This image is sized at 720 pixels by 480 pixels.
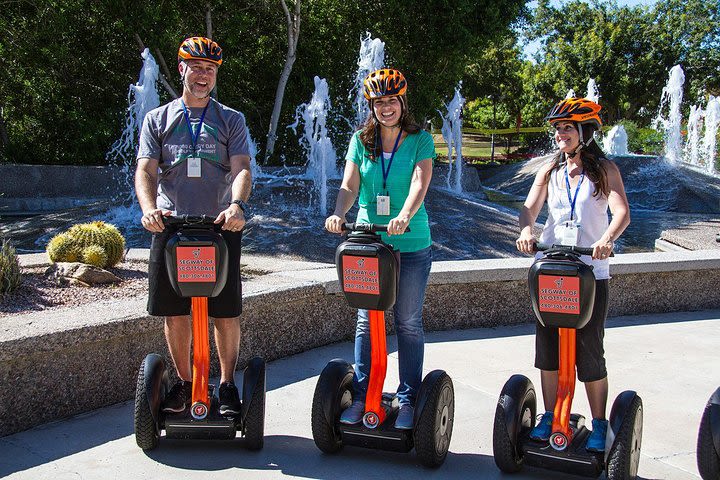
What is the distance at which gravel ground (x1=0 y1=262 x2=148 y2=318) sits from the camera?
4.89 meters

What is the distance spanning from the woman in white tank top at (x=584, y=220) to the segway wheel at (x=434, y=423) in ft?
1.36

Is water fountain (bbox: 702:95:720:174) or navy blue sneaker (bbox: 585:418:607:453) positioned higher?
water fountain (bbox: 702:95:720:174)

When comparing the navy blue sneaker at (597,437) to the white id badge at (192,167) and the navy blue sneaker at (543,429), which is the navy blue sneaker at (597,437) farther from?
the white id badge at (192,167)

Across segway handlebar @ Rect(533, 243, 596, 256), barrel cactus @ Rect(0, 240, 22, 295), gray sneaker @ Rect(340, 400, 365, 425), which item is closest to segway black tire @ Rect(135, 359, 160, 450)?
gray sneaker @ Rect(340, 400, 365, 425)

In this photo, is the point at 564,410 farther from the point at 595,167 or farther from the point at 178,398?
the point at 178,398

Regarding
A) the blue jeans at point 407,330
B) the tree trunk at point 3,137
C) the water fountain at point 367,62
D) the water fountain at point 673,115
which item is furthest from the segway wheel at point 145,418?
the water fountain at point 673,115

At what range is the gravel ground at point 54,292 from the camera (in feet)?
16.1

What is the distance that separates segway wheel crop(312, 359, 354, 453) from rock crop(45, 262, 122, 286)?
2.48 metres

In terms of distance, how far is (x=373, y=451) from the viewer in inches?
156

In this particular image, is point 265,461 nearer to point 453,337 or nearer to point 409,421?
point 409,421

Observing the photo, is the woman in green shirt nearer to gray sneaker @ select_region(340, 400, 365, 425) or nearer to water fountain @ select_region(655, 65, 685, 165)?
gray sneaker @ select_region(340, 400, 365, 425)

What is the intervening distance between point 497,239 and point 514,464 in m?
7.68

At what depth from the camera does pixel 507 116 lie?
178ft

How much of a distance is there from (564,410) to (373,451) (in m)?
0.99
